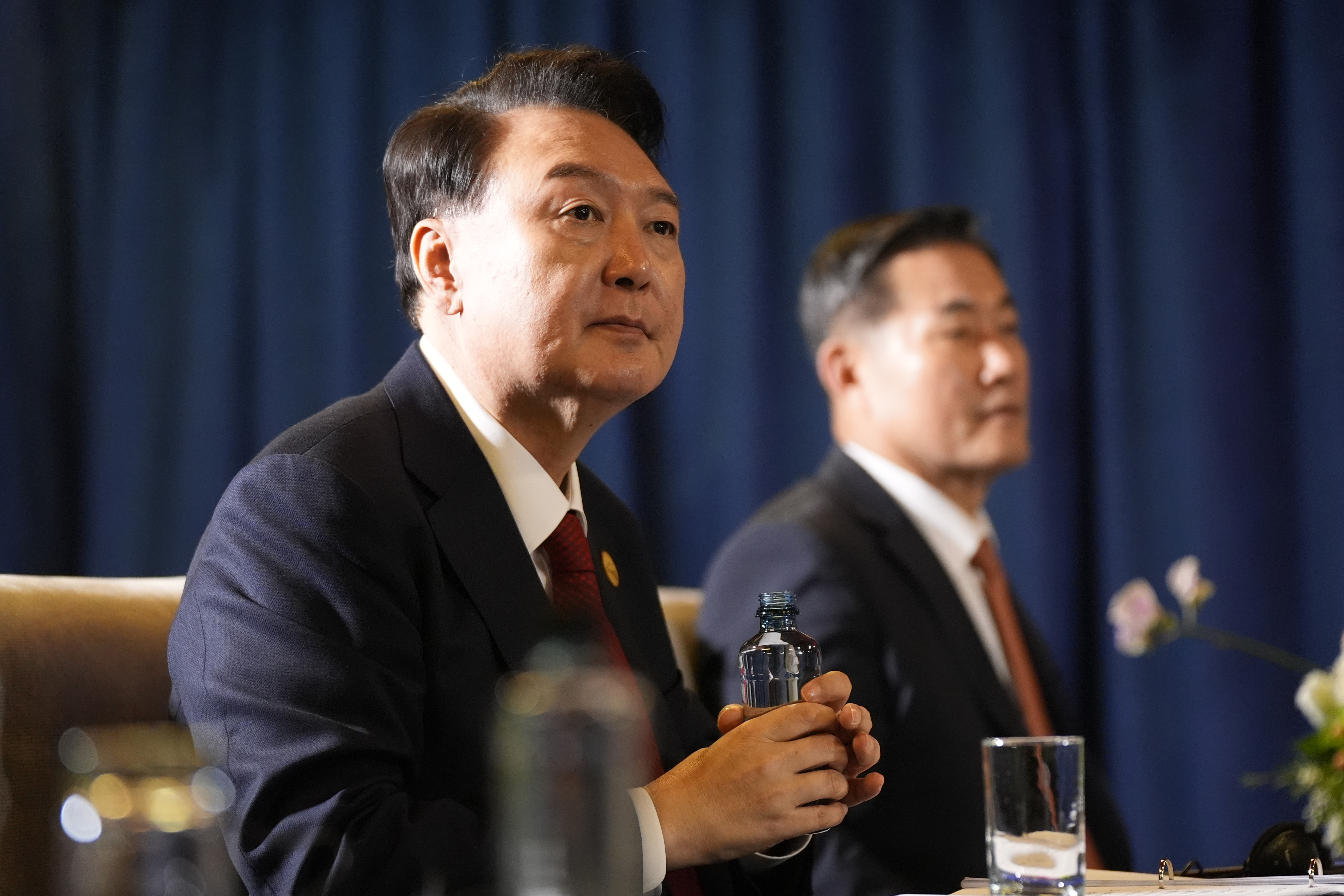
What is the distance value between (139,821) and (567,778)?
0.20m

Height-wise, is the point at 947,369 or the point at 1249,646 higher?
the point at 947,369

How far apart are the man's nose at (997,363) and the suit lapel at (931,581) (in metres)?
0.33

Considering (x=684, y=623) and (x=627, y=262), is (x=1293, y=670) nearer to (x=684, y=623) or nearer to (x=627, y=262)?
(x=684, y=623)

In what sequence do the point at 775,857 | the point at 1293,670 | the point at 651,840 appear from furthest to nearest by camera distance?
the point at 1293,670 → the point at 775,857 → the point at 651,840

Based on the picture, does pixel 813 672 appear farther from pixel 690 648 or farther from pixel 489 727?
pixel 690 648

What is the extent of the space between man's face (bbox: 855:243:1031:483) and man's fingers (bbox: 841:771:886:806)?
1363 mm

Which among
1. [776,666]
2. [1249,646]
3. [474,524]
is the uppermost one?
[474,524]

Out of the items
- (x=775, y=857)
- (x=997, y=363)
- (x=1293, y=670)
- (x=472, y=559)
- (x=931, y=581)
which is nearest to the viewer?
(x=472, y=559)

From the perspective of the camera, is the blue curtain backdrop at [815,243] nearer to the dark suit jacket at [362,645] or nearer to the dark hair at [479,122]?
the dark hair at [479,122]

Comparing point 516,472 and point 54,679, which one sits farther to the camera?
point 516,472

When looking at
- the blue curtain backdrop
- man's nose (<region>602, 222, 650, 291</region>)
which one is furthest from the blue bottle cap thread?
the blue curtain backdrop

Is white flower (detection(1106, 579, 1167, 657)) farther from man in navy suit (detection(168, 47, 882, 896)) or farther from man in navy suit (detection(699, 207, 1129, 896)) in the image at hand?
man in navy suit (detection(168, 47, 882, 896))

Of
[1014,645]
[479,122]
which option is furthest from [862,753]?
[1014,645]

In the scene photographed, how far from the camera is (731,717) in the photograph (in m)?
1.39
